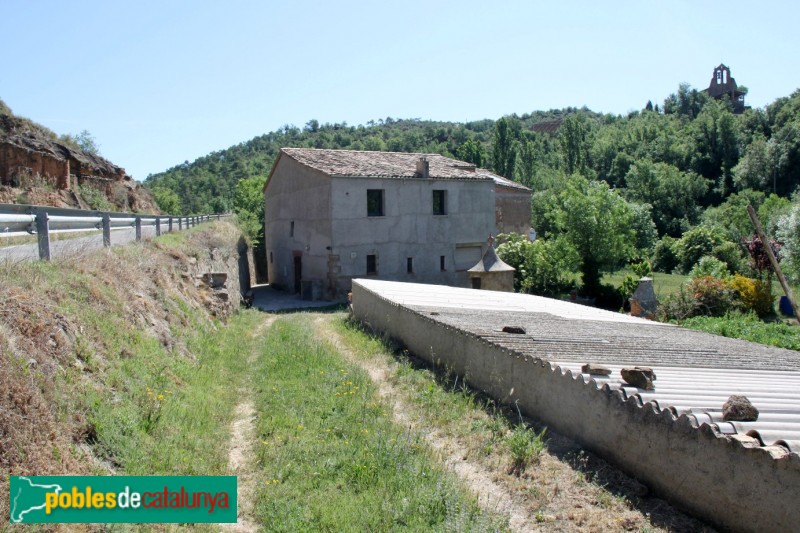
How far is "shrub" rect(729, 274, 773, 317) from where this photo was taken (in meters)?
24.7

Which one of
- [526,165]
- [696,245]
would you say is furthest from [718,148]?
[696,245]

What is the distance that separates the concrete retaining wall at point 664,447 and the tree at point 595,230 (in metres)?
26.5

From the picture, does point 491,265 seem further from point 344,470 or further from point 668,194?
point 668,194

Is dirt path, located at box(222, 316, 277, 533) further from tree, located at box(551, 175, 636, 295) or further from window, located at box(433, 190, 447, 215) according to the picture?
tree, located at box(551, 175, 636, 295)

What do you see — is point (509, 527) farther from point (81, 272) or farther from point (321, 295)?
point (321, 295)

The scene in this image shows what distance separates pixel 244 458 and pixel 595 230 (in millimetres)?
30751

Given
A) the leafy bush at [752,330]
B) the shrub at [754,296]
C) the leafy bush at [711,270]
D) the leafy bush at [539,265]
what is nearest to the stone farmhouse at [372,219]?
the leafy bush at [539,265]

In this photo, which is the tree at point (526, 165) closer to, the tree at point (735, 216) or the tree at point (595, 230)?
the tree at point (735, 216)

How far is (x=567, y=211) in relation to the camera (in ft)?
114

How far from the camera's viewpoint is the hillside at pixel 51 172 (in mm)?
25062

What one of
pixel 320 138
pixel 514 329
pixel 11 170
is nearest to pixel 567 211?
pixel 514 329

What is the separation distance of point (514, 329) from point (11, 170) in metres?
26.0

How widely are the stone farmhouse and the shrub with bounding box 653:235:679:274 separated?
24636mm

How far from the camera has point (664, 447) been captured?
17.7ft
